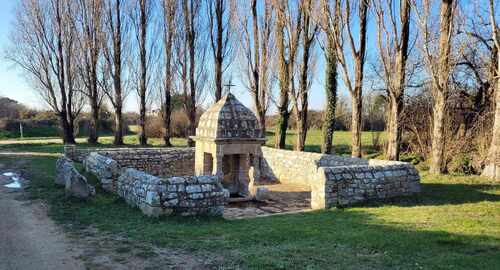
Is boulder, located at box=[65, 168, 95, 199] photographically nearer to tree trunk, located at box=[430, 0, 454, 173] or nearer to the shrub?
tree trunk, located at box=[430, 0, 454, 173]

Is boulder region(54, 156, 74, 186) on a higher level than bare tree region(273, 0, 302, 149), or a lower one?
lower

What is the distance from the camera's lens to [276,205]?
10430 mm

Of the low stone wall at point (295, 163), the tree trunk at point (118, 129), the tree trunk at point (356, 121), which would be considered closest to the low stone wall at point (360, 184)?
the low stone wall at point (295, 163)

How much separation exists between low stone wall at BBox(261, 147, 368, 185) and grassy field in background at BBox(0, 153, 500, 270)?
3.28 metres

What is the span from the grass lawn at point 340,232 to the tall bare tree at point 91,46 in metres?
15.2

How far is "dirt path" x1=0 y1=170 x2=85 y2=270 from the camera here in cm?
529

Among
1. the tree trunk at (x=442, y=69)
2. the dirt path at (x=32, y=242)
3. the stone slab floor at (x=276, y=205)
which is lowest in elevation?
the stone slab floor at (x=276, y=205)

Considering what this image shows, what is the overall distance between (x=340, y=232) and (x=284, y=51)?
588 inches

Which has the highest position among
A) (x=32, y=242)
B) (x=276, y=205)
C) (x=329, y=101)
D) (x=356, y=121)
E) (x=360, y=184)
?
(x=329, y=101)

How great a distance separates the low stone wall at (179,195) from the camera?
7793 mm

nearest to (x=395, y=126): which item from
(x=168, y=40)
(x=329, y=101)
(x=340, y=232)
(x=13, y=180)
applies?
(x=329, y=101)

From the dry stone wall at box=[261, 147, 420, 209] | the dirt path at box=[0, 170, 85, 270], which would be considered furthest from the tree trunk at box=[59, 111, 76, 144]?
the dry stone wall at box=[261, 147, 420, 209]

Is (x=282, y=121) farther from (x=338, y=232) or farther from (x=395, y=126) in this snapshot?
(x=338, y=232)

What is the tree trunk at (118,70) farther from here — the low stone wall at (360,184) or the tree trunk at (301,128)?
the low stone wall at (360,184)
